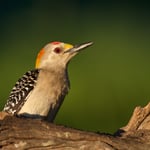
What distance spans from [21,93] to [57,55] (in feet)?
2.39

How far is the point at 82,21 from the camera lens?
64.0ft

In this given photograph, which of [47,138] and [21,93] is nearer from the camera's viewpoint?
[47,138]

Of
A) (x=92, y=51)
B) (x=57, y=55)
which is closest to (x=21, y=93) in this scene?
(x=57, y=55)

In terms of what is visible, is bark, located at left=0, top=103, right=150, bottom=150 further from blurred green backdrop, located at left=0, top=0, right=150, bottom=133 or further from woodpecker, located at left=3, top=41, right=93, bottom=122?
blurred green backdrop, located at left=0, top=0, right=150, bottom=133

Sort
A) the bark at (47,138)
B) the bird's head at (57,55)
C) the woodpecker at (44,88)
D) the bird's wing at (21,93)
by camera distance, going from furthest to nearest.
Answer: the bird's head at (57,55)
the bird's wing at (21,93)
the woodpecker at (44,88)
the bark at (47,138)

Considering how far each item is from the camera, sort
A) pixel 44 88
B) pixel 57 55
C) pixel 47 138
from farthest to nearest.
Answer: pixel 57 55
pixel 44 88
pixel 47 138

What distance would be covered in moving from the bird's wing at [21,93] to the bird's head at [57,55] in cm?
33

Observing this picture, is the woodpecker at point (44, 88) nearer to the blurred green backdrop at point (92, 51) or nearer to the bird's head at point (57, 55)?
the bird's head at point (57, 55)

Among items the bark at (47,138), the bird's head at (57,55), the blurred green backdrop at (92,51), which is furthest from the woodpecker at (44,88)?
the blurred green backdrop at (92,51)

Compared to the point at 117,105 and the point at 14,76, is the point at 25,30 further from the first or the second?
the point at 117,105

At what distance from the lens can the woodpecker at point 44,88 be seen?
388 inches

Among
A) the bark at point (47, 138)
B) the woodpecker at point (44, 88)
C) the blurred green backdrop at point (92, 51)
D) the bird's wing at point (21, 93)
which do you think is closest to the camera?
the bark at point (47, 138)

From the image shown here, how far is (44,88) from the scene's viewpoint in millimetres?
9977

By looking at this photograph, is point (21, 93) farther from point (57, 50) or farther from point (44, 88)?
point (57, 50)
